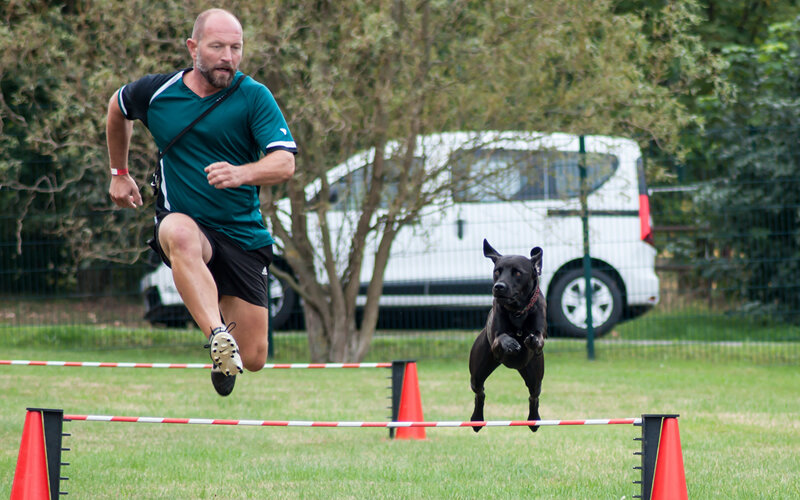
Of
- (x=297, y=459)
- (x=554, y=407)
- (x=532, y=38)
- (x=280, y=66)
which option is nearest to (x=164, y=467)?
(x=297, y=459)

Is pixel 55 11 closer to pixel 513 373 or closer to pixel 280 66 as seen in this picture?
pixel 280 66

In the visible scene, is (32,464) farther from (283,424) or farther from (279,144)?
(279,144)

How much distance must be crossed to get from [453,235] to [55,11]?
586cm

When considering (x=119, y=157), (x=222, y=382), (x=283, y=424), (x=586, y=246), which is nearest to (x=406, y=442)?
(x=283, y=424)

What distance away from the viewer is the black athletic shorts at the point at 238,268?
5117 millimetres

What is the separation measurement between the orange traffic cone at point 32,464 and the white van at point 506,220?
21.5ft

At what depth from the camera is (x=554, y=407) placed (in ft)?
36.6

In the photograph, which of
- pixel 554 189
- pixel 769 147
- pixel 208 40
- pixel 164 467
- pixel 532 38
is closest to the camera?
pixel 208 40

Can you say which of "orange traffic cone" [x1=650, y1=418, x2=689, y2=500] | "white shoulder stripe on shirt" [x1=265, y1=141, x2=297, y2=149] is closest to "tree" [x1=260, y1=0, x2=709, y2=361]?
"orange traffic cone" [x1=650, y1=418, x2=689, y2=500]

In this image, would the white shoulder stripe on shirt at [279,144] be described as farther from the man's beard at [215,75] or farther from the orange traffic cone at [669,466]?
the orange traffic cone at [669,466]

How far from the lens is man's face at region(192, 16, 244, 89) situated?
4.27 meters

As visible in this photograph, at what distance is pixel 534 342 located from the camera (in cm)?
313

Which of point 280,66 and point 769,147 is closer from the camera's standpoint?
point 280,66

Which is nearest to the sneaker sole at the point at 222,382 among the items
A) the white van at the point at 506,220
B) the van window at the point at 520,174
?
the white van at the point at 506,220
